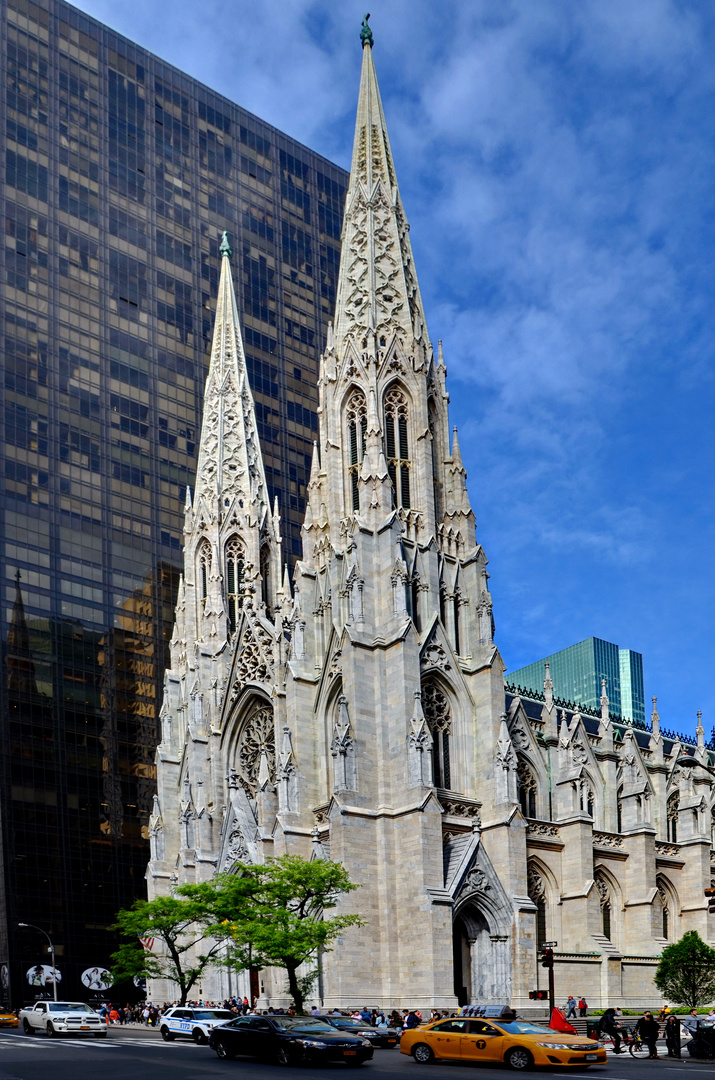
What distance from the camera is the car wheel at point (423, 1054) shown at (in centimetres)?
2844

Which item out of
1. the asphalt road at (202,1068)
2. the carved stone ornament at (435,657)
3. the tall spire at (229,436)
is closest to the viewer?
the asphalt road at (202,1068)

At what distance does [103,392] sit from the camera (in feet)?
294

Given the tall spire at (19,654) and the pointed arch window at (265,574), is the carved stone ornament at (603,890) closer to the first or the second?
the pointed arch window at (265,574)

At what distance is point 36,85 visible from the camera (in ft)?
304

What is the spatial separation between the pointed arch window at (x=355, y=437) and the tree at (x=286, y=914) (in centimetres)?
1837

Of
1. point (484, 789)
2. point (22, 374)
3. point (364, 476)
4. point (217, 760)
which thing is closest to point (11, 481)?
point (22, 374)

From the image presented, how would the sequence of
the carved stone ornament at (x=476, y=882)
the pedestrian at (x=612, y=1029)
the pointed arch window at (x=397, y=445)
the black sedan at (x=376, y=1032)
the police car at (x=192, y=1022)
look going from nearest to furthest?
the pedestrian at (x=612, y=1029), the black sedan at (x=376, y=1032), the police car at (x=192, y=1022), the carved stone ornament at (x=476, y=882), the pointed arch window at (x=397, y=445)

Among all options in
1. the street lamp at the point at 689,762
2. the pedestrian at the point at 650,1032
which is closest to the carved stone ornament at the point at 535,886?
the street lamp at the point at 689,762

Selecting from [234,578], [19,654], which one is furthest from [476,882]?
[19,654]

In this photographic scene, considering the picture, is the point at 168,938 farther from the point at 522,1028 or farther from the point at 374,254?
→ the point at 374,254

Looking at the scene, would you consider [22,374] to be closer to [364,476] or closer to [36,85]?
[36,85]

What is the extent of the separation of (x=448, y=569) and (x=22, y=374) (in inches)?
1782

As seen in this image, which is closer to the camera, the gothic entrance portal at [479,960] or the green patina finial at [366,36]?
the gothic entrance portal at [479,960]

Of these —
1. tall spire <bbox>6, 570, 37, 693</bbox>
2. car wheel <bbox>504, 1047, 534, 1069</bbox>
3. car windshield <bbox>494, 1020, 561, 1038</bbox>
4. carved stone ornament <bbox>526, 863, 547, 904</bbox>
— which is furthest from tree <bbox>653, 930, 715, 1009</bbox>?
tall spire <bbox>6, 570, 37, 693</bbox>
